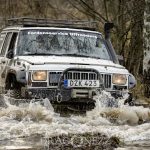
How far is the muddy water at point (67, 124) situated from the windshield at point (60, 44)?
120cm

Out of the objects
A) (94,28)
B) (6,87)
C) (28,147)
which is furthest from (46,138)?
(94,28)

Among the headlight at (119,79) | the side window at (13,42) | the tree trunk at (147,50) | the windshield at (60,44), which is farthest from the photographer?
the tree trunk at (147,50)

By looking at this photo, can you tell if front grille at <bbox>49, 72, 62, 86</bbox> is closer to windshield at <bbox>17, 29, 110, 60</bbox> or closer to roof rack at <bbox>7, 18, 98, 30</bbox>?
windshield at <bbox>17, 29, 110, 60</bbox>

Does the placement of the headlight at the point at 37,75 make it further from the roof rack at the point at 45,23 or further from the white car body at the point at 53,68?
the roof rack at the point at 45,23

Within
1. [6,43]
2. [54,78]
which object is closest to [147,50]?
[6,43]

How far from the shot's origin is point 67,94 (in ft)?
31.1

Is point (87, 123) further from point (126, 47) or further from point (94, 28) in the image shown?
point (126, 47)

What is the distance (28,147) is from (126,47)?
37.2 feet

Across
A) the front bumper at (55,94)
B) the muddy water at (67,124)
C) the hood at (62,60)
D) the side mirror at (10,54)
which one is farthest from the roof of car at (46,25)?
the muddy water at (67,124)

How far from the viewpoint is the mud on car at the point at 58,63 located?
9461 mm

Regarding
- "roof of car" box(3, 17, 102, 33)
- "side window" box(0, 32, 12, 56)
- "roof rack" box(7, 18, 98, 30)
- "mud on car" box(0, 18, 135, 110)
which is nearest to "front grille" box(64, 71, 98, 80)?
"mud on car" box(0, 18, 135, 110)

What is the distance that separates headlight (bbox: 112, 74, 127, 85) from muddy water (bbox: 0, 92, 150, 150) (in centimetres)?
24

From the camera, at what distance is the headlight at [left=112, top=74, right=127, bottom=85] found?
32.8 feet

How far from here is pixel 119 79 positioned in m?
10.0
